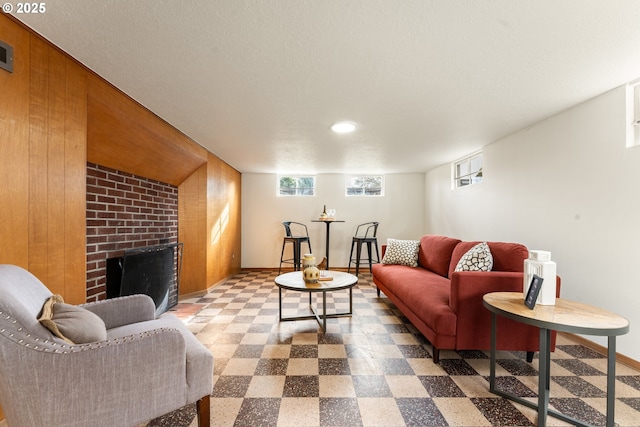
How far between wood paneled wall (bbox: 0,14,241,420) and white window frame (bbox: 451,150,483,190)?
4.29 metres

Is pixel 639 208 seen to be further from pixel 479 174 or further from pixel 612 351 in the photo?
pixel 479 174

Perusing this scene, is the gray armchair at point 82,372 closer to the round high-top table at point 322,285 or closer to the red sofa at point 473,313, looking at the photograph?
the round high-top table at point 322,285

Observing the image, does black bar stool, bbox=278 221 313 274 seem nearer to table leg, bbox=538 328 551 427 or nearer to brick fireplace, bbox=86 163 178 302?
brick fireplace, bbox=86 163 178 302

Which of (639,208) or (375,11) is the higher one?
(375,11)

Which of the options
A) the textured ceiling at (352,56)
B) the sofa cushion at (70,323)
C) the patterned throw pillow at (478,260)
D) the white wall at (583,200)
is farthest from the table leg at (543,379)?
the sofa cushion at (70,323)

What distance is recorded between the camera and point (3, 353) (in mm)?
929

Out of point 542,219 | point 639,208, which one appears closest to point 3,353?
point 639,208

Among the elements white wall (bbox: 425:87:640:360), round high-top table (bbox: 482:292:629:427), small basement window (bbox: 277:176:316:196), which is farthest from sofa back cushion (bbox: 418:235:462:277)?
small basement window (bbox: 277:176:316:196)

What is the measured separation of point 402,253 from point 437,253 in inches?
20.4

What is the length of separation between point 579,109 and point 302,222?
4564 mm

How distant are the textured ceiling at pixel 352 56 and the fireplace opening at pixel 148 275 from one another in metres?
1.44

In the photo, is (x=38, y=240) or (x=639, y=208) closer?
(x=38, y=240)

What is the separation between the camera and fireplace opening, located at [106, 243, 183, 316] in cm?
251

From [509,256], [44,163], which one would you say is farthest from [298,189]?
[44,163]
